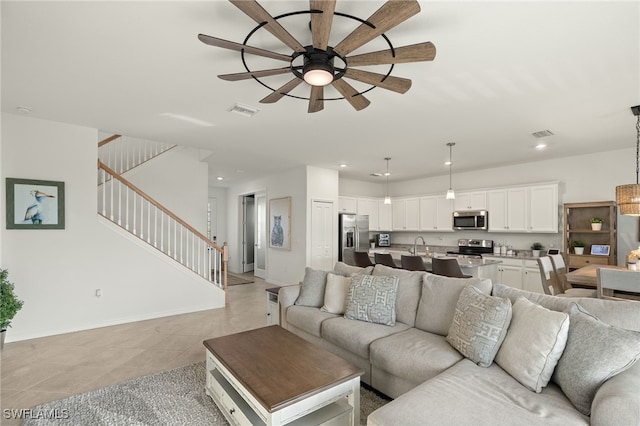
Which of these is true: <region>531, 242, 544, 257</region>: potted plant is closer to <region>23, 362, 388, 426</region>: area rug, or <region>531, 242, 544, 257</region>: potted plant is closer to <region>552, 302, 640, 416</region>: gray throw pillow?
<region>552, 302, 640, 416</region>: gray throw pillow

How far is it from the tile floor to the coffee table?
3.77ft

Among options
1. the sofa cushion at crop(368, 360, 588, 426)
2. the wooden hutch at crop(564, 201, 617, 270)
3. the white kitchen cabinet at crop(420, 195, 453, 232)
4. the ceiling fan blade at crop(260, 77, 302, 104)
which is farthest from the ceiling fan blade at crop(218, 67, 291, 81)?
the white kitchen cabinet at crop(420, 195, 453, 232)

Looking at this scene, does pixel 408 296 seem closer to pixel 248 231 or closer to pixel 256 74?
pixel 256 74

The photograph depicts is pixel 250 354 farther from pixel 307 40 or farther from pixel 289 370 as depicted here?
pixel 307 40

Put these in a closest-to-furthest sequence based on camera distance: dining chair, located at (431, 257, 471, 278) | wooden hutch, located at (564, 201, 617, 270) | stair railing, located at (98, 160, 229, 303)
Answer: dining chair, located at (431, 257, 471, 278) → wooden hutch, located at (564, 201, 617, 270) → stair railing, located at (98, 160, 229, 303)

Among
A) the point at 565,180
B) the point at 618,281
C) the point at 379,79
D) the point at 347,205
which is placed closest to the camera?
the point at 379,79

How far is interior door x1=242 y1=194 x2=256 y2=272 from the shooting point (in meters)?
8.97

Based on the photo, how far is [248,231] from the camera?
9133mm

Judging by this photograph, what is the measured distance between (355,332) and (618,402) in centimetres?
163

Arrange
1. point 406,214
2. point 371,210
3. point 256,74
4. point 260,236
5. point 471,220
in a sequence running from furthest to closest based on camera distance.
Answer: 1. point 260,236
2. point 371,210
3. point 406,214
4. point 471,220
5. point 256,74

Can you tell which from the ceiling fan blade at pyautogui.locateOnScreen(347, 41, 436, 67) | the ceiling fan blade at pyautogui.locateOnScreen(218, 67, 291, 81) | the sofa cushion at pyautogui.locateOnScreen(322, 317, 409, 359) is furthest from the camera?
the sofa cushion at pyautogui.locateOnScreen(322, 317, 409, 359)

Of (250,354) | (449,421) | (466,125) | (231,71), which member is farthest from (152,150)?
(449,421)

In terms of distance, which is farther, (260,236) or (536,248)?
(260,236)

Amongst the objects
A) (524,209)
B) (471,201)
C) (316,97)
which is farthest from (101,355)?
(524,209)
